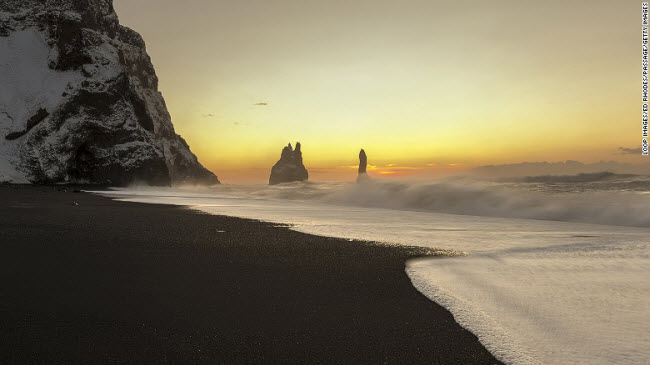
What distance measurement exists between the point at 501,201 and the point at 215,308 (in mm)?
18823

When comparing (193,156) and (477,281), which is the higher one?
(193,156)

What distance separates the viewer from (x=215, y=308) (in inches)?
148

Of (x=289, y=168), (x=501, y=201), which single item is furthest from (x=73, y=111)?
(x=289, y=168)

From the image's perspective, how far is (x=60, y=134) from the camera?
191 ft

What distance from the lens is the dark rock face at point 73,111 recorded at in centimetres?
5691

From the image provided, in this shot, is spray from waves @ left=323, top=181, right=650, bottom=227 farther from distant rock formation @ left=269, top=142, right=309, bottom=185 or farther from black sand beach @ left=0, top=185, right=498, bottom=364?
distant rock formation @ left=269, top=142, right=309, bottom=185

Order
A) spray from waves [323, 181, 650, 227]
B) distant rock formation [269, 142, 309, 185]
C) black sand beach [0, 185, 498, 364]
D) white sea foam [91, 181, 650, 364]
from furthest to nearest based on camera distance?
distant rock formation [269, 142, 309, 185], spray from waves [323, 181, 650, 227], white sea foam [91, 181, 650, 364], black sand beach [0, 185, 498, 364]

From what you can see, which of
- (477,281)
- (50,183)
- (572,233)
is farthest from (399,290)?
(50,183)

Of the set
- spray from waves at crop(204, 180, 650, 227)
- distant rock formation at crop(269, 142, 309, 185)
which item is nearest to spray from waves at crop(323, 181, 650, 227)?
spray from waves at crop(204, 180, 650, 227)

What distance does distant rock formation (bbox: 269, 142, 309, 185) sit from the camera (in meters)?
154

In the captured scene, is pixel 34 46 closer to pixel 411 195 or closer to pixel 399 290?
pixel 411 195

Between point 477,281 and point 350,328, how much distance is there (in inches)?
90.3

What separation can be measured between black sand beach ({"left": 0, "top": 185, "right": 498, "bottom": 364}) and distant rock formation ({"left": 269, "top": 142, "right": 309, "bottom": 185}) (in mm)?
147525

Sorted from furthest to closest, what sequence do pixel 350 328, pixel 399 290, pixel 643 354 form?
pixel 399 290 < pixel 350 328 < pixel 643 354
